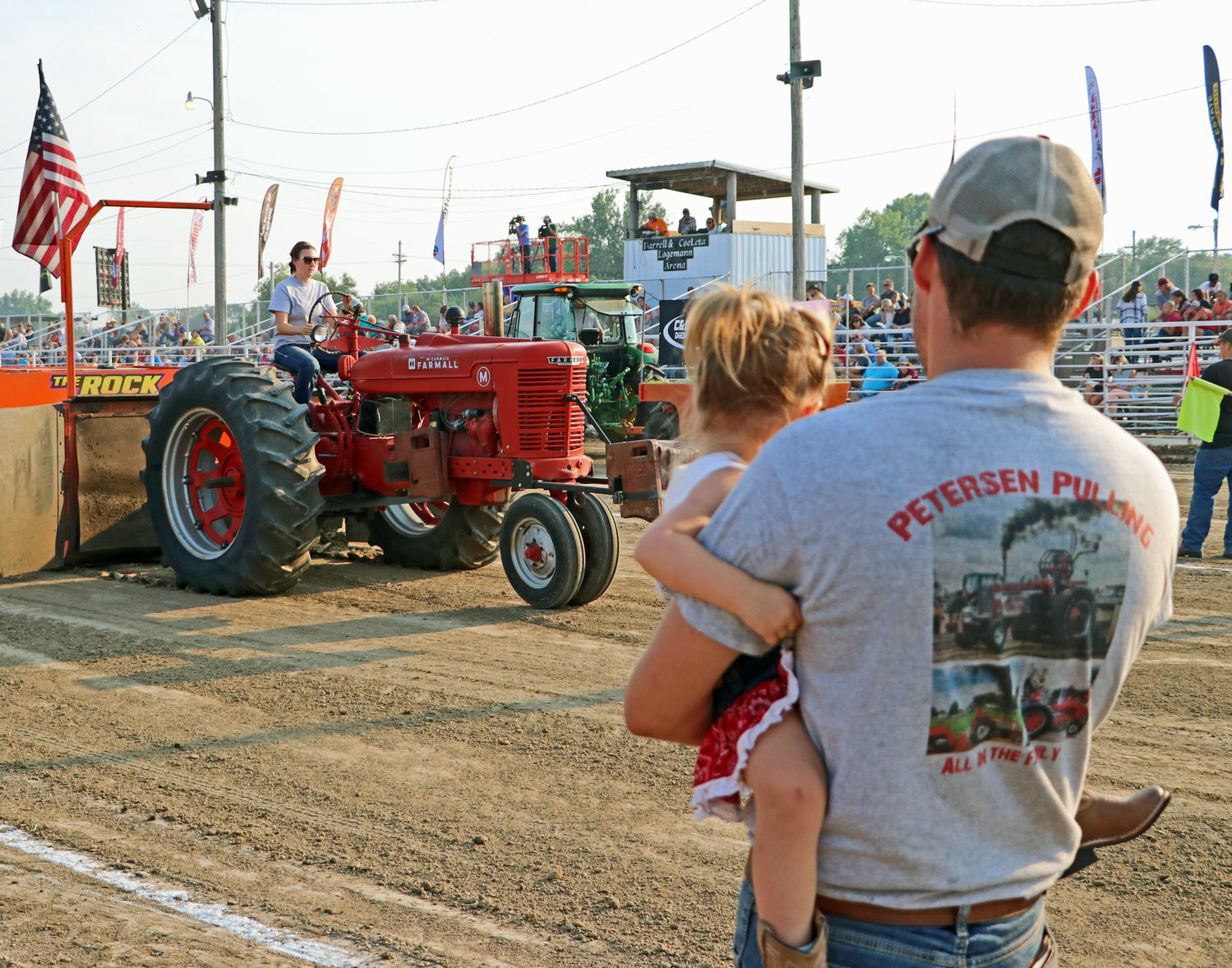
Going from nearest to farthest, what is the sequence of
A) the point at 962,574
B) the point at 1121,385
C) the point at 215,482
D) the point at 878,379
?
the point at 962,574
the point at 215,482
the point at 878,379
the point at 1121,385

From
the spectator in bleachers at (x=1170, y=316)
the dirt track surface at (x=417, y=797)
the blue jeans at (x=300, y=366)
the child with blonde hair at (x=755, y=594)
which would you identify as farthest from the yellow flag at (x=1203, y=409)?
the child with blonde hair at (x=755, y=594)

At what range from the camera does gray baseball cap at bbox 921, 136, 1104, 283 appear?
4.50ft

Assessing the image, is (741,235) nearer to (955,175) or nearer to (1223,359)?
(1223,359)

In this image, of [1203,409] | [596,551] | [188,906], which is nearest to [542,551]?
[596,551]

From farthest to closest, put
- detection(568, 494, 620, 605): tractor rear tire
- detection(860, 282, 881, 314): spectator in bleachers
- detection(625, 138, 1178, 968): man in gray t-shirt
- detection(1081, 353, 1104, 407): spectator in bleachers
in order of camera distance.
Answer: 1. detection(860, 282, 881, 314): spectator in bleachers
2. detection(1081, 353, 1104, 407): spectator in bleachers
3. detection(568, 494, 620, 605): tractor rear tire
4. detection(625, 138, 1178, 968): man in gray t-shirt

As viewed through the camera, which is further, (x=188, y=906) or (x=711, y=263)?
(x=711, y=263)

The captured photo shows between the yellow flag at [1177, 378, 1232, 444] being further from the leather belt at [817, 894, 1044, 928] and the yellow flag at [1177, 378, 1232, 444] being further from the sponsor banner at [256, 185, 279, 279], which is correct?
the sponsor banner at [256, 185, 279, 279]

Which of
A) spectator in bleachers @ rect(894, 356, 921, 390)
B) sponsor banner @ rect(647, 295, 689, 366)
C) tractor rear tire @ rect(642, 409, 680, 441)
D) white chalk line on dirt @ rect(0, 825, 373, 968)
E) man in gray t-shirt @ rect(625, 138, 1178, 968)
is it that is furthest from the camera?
sponsor banner @ rect(647, 295, 689, 366)

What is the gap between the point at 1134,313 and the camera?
57.3 feet

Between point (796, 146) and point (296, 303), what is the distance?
36.3 feet

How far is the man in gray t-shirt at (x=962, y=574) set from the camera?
1347mm

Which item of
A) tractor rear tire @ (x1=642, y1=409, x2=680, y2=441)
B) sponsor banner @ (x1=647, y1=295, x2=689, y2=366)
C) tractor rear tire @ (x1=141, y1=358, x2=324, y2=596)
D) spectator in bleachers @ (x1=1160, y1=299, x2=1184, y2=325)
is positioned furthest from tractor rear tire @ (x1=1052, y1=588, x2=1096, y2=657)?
sponsor banner @ (x1=647, y1=295, x2=689, y2=366)

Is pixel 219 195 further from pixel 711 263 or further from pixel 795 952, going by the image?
pixel 795 952

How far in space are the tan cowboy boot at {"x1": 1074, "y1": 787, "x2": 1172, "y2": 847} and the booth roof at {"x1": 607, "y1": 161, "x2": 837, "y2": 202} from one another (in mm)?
27585
